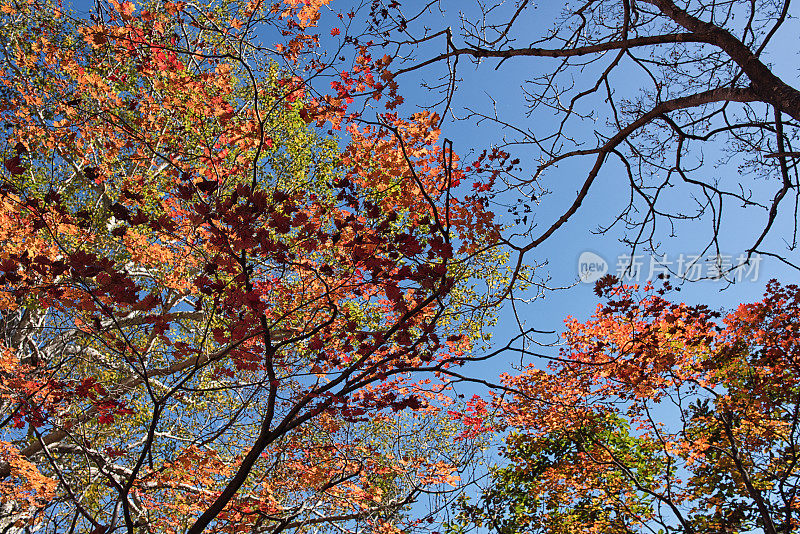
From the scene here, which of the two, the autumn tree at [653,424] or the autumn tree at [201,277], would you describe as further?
the autumn tree at [653,424]

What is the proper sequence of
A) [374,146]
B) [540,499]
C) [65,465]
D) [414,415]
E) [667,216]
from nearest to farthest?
1. [667,216]
2. [374,146]
3. [65,465]
4. [414,415]
5. [540,499]

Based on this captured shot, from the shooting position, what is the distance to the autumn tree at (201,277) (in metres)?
3.57

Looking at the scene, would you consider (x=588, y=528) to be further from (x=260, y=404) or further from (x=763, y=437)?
(x=260, y=404)

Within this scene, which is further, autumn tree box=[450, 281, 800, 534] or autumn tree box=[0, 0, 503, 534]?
autumn tree box=[450, 281, 800, 534]

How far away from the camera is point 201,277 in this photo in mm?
3529

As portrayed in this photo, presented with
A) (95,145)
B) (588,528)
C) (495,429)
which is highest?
(95,145)

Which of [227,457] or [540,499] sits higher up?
[227,457]

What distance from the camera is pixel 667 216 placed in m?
3.93

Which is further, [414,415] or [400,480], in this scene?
[414,415]

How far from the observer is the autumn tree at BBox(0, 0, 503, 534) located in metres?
3.57

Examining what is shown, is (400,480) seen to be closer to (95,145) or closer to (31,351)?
(31,351)

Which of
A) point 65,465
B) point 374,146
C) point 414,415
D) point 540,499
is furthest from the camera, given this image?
point 540,499

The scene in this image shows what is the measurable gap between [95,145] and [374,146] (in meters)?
5.78

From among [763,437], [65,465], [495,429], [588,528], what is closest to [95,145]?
[65,465]
